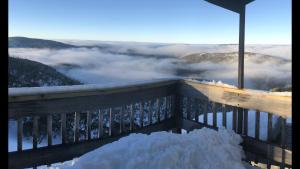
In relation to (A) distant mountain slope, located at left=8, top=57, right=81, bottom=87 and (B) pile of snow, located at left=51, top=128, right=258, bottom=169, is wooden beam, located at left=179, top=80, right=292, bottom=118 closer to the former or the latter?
(B) pile of snow, located at left=51, top=128, right=258, bottom=169

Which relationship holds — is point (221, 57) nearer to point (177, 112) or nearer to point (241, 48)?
point (177, 112)

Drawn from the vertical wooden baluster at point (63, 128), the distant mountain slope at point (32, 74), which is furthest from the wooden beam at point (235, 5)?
the distant mountain slope at point (32, 74)

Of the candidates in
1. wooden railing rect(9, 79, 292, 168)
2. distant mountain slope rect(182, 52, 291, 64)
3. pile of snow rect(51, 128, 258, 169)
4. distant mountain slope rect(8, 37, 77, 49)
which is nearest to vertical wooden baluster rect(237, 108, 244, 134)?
wooden railing rect(9, 79, 292, 168)

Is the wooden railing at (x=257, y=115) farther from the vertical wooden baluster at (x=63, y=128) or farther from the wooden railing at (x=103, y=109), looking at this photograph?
the vertical wooden baluster at (x=63, y=128)

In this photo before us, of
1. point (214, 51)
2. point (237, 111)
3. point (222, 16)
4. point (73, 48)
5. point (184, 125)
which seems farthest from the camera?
point (222, 16)
